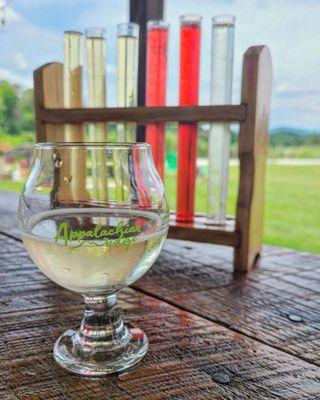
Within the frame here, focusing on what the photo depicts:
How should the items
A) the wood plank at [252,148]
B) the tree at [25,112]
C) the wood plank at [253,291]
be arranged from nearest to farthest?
the wood plank at [253,291]
the wood plank at [252,148]
the tree at [25,112]

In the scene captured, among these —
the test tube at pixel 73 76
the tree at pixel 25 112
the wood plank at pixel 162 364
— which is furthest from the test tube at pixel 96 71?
the tree at pixel 25 112

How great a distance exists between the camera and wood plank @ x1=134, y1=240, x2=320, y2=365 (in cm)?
42

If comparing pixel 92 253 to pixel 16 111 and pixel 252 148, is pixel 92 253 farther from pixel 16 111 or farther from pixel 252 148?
pixel 16 111

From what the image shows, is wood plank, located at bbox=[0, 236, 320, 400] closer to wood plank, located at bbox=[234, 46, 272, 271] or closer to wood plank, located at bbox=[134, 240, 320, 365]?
Result: wood plank, located at bbox=[134, 240, 320, 365]

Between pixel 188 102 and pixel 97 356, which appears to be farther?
pixel 188 102

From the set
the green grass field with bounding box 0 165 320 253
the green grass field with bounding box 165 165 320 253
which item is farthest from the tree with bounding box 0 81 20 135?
the green grass field with bounding box 165 165 320 253

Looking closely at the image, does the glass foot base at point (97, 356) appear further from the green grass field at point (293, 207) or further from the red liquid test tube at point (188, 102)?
the green grass field at point (293, 207)

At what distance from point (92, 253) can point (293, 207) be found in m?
3.34

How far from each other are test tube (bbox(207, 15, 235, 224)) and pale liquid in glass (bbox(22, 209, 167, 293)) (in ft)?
1.12

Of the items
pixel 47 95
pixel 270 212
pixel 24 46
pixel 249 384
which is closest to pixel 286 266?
pixel 249 384

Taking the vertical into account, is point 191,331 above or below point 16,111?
below

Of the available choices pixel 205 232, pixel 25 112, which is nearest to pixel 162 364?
pixel 205 232

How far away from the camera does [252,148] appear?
629mm

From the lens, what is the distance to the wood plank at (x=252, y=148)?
619 mm
